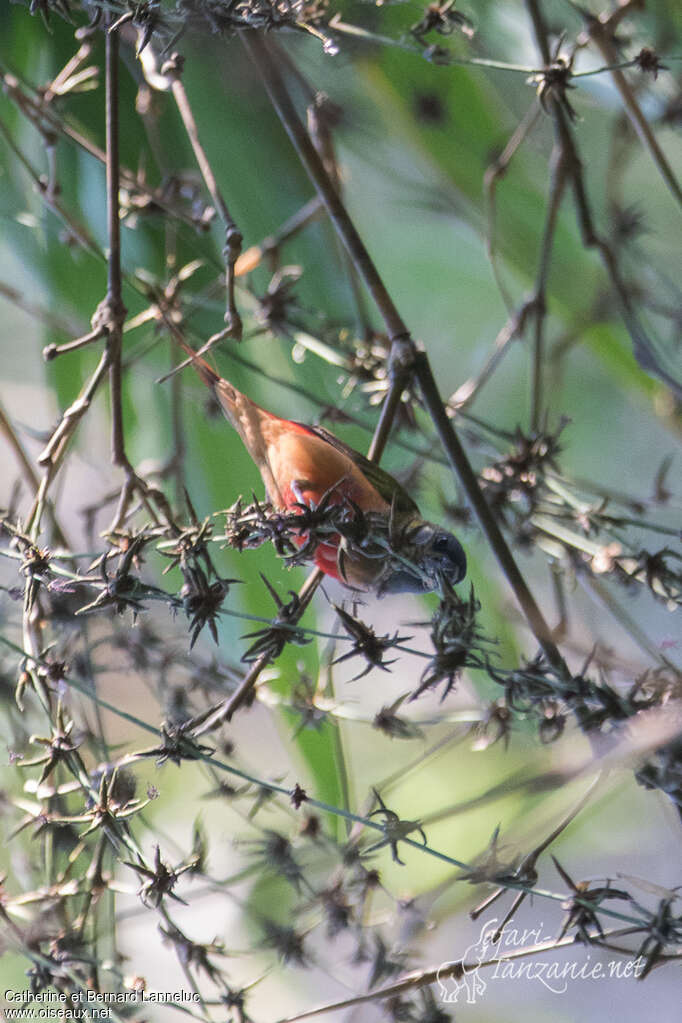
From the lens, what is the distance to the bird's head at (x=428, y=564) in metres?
0.34

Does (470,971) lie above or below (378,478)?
below

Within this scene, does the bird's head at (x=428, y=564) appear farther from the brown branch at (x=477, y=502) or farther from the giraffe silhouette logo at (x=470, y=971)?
the giraffe silhouette logo at (x=470, y=971)

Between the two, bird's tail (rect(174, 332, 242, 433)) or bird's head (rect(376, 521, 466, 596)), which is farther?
bird's tail (rect(174, 332, 242, 433))

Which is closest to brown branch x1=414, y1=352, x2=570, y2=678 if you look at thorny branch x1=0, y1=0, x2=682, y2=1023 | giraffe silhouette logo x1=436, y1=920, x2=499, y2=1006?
thorny branch x1=0, y1=0, x2=682, y2=1023

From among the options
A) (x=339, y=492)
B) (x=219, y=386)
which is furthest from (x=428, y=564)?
(x=219, y=386)

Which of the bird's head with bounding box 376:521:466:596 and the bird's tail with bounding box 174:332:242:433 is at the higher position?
the bird's tail with bounding box 174:332:242:433

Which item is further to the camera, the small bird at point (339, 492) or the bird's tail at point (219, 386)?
the bird's tail at point (219, 386)

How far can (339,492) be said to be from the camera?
40cm

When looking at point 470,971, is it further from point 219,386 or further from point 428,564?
point 219,386

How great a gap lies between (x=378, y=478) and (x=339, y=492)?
0.14 ft

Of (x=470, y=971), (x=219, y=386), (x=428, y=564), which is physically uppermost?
(x=219, y=386)

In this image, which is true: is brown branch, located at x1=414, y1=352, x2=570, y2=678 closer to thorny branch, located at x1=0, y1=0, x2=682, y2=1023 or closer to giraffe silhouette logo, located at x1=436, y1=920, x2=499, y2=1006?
thorny branch, located at x1=0, y1=0, x2=682, y2=1023

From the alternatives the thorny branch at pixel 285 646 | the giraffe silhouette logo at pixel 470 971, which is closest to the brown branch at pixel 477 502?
the thorny branch at pixel 285 646

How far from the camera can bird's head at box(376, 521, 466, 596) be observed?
34 cm
